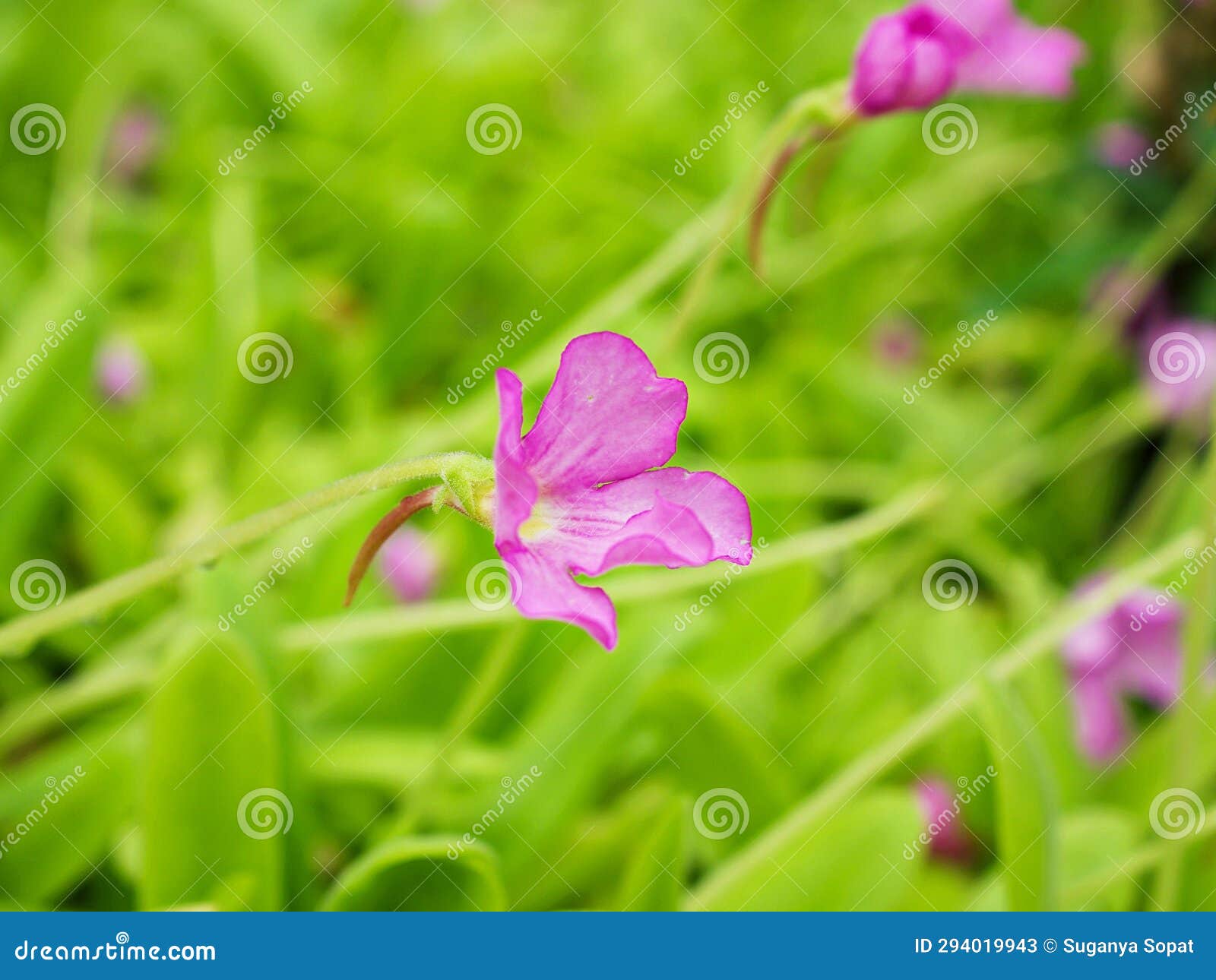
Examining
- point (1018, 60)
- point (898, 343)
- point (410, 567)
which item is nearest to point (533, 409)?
point (410, 567)

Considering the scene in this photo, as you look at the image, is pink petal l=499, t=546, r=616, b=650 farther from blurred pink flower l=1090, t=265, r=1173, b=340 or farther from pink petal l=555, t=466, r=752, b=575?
blurred pink flower l=1090, t=265, r=1173, b=340

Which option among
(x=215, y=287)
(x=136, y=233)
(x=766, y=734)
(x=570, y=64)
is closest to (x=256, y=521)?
(x=766, y=734)

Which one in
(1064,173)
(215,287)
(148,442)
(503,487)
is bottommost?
(503,487)

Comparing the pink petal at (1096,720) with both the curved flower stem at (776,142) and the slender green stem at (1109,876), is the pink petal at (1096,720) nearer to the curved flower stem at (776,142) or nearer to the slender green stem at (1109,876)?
the slender green stem at (1109,876)

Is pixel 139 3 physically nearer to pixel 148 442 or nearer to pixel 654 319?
pixel 148 442

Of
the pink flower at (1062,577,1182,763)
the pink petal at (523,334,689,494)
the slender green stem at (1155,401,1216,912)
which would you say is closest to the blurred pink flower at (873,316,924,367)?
the pink flower at (1062,577,1182,763)

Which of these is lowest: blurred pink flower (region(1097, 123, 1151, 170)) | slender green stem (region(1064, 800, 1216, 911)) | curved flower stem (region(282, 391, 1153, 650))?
slender green stem (region(1064, 800, 1216, 911))
